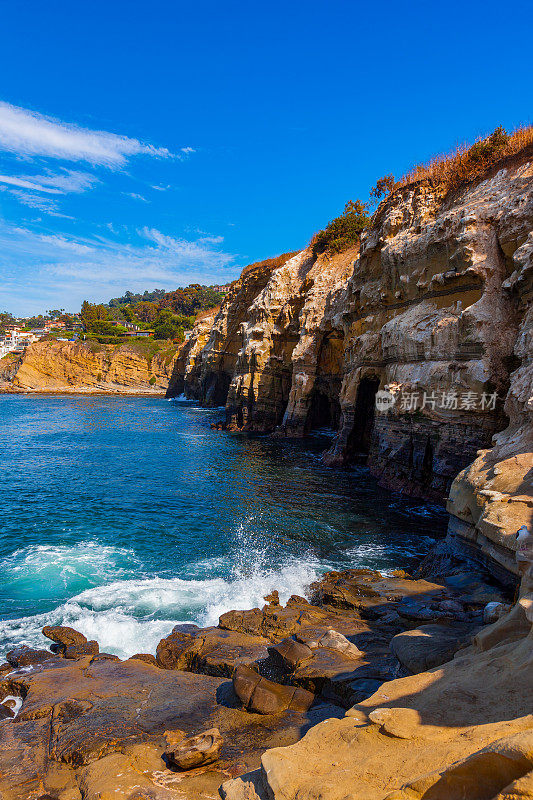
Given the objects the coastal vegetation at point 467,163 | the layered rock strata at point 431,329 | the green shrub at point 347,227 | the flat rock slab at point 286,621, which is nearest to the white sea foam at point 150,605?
the flat rock slab at point 286,621

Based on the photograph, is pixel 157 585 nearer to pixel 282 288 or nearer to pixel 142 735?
pixel 142 735

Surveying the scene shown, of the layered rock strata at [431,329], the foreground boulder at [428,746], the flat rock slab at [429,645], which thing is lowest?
the flat rock slab at [429,645]

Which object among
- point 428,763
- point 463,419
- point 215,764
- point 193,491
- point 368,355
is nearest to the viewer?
point 428,763

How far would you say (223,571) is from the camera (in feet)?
50.5

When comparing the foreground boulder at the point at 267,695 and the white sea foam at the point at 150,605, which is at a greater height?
the foreground boulder at the point at 267,695

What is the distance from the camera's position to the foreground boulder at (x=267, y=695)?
755cm

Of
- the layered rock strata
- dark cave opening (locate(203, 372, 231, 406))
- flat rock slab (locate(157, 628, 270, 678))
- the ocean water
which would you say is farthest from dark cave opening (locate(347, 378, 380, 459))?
dark cave opening (locate(203, 372, 231, 406))

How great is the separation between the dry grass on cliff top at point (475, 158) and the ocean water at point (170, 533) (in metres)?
17.9

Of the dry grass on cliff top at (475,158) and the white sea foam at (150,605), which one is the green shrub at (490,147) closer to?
the dry grass on cliff top at (475,158)

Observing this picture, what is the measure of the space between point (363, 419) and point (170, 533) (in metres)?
16.7

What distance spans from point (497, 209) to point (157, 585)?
2115cm

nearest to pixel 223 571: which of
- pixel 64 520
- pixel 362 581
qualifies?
pixel 362 581

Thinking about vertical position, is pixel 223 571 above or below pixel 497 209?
below

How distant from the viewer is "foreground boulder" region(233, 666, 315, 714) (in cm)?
755
